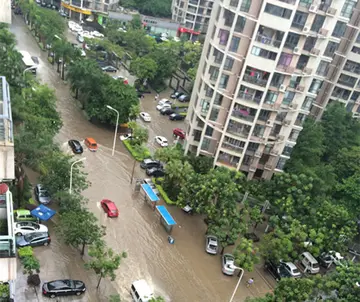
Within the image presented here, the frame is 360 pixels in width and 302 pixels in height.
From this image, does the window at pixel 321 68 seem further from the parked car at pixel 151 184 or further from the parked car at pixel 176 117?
the parked car at pixel 176 117

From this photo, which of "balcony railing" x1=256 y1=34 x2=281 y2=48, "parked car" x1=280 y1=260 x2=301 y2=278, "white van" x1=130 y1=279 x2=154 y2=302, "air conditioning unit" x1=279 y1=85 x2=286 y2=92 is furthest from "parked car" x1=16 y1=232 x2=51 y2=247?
"balcony railing" x1=256 y1=34 x2=281 y2=48

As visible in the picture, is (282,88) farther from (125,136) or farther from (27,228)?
(27,228)

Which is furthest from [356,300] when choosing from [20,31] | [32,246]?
[20,31]

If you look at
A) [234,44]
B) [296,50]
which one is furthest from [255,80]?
[296,50]

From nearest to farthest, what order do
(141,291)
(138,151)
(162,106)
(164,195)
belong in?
(141,291) < (164,195) < (138,151) < (162,106)

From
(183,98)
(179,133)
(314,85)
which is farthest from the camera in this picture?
(183,98)

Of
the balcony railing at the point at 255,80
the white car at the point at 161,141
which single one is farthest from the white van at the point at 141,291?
the white car at the point at 161,141
